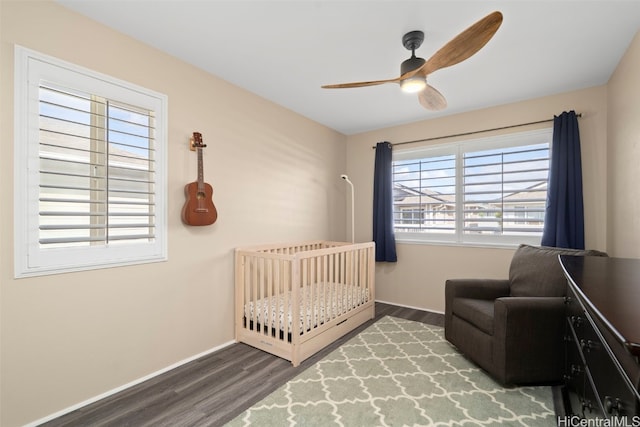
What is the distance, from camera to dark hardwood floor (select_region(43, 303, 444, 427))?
1672mm

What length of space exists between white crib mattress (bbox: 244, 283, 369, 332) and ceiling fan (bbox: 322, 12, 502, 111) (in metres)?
1.74

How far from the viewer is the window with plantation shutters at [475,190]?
297 centimetres

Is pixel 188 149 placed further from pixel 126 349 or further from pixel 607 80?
pixel 607 80

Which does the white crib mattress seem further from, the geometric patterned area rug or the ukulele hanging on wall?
the ukulele hanging on wall

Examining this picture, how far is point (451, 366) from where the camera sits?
2.23 m

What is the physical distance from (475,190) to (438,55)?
7.01 feet

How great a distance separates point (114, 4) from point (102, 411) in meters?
2.45

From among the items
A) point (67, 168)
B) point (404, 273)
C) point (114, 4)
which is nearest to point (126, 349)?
point (67, 168)

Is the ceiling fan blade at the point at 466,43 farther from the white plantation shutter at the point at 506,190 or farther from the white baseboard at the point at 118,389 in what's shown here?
the white baseboard at the point at 118,389

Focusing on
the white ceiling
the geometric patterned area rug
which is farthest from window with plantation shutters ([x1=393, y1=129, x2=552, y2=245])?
the geometric patterned area rug

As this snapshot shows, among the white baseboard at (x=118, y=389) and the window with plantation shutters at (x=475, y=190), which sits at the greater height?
the window with plantation shutters at (x=475, y=190)

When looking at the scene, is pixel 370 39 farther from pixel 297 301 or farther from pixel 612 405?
pixel 612 405

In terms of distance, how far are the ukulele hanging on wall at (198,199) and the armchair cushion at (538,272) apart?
2.65 metres

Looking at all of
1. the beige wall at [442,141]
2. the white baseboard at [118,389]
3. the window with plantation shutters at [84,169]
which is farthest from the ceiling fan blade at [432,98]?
the white baseboard at [118,389]
